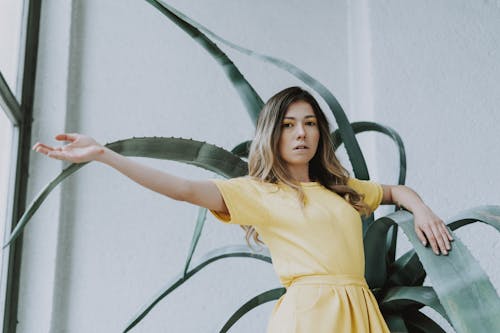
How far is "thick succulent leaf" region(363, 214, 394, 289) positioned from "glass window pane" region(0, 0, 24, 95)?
3.23 ft

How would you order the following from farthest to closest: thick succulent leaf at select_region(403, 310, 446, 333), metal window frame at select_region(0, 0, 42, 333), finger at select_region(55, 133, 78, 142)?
metal window frame at select_region(0, 0, 42, 333) → thick succulent leaf at select_region(403, 310, 446, 333) → finger at select_region(55, 133, 78, 142)

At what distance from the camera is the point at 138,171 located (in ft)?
2.39

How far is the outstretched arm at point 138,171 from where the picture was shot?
69cm

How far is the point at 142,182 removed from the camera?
0.73 meters

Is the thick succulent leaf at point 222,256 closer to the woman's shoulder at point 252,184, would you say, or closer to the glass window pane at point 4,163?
the woman's shoulder at point 252,184

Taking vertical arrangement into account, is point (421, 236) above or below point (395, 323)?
above

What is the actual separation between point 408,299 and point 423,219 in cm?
11

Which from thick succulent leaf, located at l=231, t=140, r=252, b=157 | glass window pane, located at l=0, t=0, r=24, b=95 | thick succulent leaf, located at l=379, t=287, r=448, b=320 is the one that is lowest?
thick succulent leaf, located at l=379, t=287, r=448, b=320

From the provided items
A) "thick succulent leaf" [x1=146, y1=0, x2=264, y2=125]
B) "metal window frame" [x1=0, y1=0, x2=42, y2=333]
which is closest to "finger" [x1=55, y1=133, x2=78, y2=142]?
"thick succulent leaf" [x1=146, y1=0, x2=264, y2=125]

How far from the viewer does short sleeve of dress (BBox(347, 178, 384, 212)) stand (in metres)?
0.93

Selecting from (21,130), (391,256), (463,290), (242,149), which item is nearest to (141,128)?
(21,130)

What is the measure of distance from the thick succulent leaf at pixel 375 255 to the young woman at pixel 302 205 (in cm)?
2

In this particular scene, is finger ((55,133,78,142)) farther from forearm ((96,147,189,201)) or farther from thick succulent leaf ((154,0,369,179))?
thick succulent leaf ((154,0,369,179))

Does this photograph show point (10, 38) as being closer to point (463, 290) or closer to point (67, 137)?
point (67, 137)
